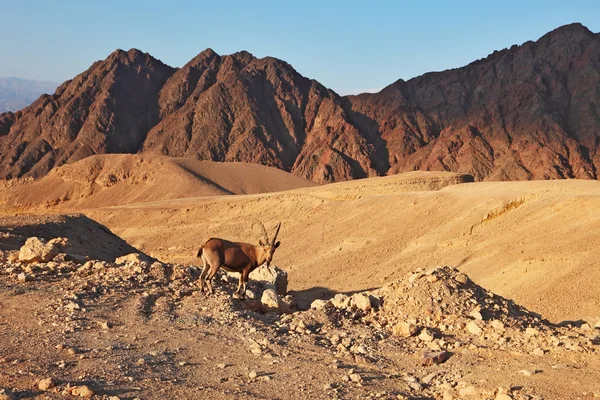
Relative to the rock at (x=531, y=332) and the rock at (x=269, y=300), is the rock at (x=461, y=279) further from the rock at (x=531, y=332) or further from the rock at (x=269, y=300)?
the rock at (x=269, y=300)

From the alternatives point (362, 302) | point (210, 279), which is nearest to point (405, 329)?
point (362, 302)

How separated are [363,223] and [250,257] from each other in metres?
24.0

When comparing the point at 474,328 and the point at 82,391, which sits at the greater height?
the point at 82,391

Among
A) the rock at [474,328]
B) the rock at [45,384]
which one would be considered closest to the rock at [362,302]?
the rock at [474,328]

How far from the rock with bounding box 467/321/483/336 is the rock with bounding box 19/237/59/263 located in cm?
1003

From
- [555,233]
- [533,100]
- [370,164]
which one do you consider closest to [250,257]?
[555,233]

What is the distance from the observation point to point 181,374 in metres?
7.75

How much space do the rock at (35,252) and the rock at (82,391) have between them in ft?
27.9

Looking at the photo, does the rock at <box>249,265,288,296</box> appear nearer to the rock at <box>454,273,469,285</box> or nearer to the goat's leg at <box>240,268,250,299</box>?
the goat's leg at <box>240,268,250,299</box>

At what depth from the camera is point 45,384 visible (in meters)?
→ 6.72

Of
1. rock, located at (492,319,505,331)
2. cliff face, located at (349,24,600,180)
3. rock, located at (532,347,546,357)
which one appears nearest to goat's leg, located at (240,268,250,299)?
rock, located at (492,319,505,331)

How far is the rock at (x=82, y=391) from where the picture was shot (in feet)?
21.7

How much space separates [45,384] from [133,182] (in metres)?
72.6

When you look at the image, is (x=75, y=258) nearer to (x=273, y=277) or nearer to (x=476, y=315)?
(x=273, y=277)
